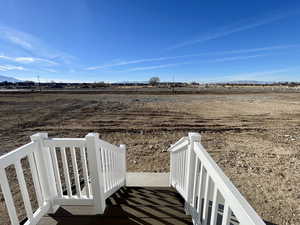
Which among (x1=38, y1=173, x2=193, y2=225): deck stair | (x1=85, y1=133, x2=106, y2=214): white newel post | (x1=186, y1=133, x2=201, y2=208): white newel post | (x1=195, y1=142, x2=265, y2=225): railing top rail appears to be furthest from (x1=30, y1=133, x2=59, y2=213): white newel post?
(x1=195, y1=142, x2=265, y2=225): railing top rail

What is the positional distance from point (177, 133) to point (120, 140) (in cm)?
255

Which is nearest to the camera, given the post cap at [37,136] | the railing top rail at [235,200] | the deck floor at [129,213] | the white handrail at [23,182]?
the railing top rail at [235,200]

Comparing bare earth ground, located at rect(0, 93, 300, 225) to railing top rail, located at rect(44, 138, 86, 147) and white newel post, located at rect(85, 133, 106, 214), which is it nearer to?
white newel post, located at rect(85, 133, 106, 214)

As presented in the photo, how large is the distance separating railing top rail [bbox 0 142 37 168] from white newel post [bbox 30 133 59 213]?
107mm

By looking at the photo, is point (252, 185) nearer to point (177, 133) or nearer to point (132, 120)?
point (177, 133)

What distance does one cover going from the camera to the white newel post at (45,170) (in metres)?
2.02

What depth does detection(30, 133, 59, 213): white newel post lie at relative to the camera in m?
2.02

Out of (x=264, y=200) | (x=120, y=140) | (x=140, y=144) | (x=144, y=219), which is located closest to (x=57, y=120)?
(x=120, y=140)

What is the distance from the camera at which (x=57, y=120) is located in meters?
9.71

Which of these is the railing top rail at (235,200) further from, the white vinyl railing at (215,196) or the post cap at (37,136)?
the post cap at (37,136)

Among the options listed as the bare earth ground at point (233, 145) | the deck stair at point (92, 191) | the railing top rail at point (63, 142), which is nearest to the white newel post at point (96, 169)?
the deck stair at point (92, 191)

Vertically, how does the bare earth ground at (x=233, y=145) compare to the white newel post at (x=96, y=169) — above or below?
below

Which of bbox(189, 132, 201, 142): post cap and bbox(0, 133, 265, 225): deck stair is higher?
bbox(189, 132, 201, 142): post cap

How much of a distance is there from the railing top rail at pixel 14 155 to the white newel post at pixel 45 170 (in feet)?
0.35
